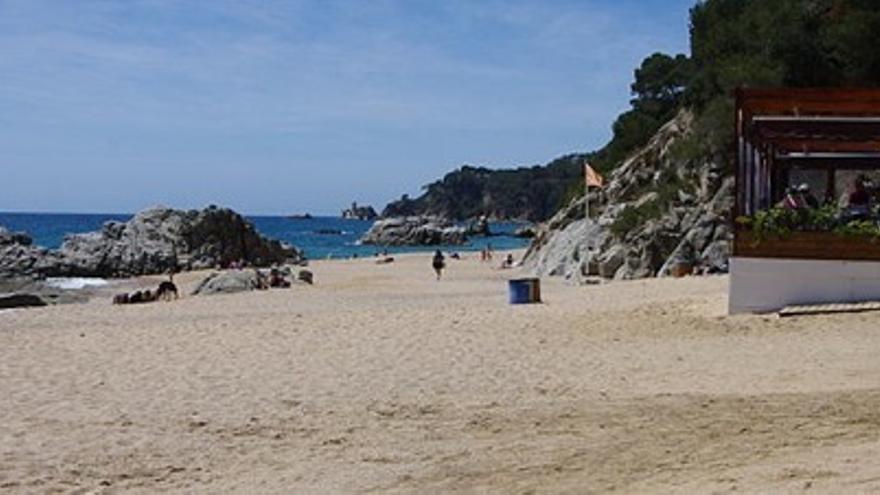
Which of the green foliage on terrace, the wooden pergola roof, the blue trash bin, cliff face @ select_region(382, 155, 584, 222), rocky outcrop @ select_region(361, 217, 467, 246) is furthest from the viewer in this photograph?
cliff face @ select_region(382, 155, 584, 222)

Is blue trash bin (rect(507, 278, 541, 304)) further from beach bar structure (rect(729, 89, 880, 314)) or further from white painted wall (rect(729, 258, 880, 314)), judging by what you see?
white painted wall (rect(729, 258, 880, 314))

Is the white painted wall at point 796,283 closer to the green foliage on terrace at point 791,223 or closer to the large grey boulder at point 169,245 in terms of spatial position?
the green foliage on terrace at point 791,223

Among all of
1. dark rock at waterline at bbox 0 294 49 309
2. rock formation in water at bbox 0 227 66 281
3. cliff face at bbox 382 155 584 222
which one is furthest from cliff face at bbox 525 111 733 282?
cliff face at bbox 382 155 584 222

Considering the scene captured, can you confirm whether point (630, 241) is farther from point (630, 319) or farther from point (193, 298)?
point (630, 319)

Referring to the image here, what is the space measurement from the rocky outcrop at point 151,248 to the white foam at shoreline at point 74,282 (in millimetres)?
668

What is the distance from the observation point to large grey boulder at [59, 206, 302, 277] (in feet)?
179

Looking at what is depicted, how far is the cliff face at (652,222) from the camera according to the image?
100ft

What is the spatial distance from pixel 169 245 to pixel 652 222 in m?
31.4

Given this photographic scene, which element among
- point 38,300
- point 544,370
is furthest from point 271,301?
point 544,370

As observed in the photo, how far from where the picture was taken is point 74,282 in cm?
4900

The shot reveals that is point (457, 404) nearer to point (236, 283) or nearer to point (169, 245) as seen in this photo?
point (236, 283)

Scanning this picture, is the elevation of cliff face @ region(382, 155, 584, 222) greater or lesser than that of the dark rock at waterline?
greater

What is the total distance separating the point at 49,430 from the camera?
369 inches

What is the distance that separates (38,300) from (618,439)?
2836 centimetres
